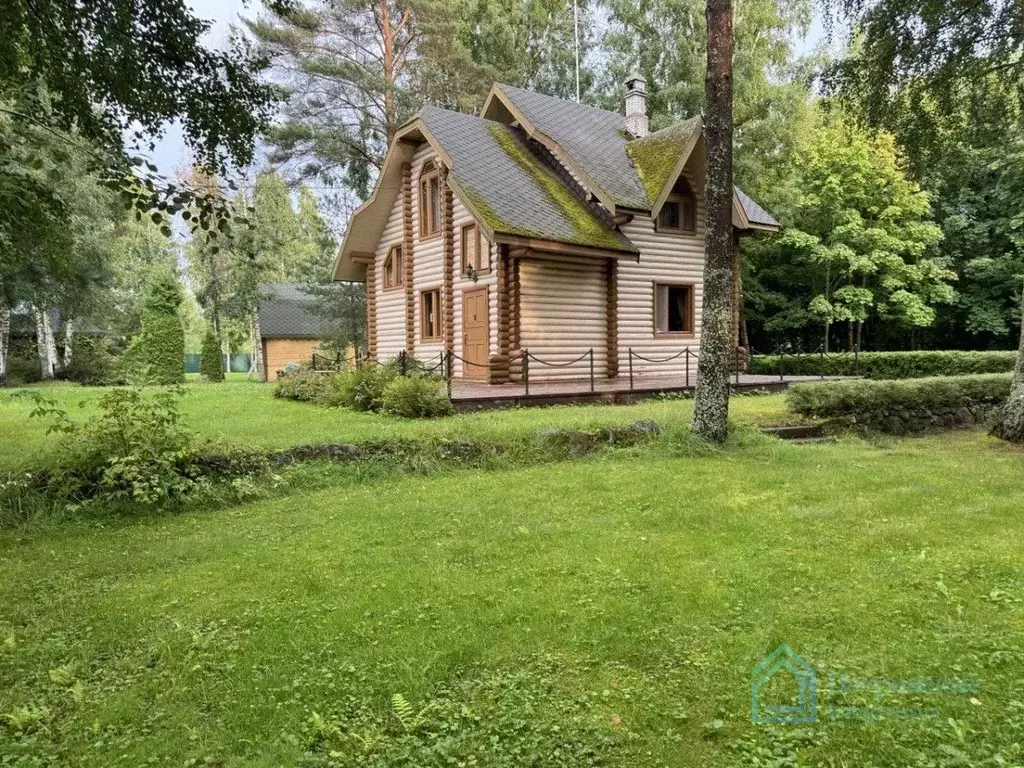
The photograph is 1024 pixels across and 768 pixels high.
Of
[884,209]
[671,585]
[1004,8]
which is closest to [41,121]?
[671,585]

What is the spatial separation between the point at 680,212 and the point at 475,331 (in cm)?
725

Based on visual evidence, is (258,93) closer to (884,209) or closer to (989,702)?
(989,702)

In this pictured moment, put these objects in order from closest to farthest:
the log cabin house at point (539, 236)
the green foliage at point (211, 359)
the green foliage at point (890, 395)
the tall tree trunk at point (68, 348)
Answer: the green foliage at point (890, 395)
the log cabin house at point (539, 236)
the tall tree trunk at point (68, 348)
the green foliage at point (211, 359)

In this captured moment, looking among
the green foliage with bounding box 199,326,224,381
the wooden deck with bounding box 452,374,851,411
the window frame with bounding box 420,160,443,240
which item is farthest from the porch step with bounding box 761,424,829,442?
the green foliage with bounding box 199,326,224,381

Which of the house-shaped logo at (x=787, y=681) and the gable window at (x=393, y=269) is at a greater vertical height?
the gable window at (x=393, y=269)

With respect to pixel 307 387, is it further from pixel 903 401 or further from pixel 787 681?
pixel 787 681

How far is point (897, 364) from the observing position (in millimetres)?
22484

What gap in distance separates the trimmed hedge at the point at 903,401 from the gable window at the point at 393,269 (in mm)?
12979

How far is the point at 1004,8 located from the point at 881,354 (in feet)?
48.6

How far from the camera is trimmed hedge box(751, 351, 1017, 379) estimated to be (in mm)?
20203

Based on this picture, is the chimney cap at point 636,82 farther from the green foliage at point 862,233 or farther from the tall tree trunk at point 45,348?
the tall tree trunk at point 45,348

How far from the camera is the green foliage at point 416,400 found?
11875 mm

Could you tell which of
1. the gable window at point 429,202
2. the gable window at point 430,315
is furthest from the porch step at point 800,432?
the gable window at point 429,202

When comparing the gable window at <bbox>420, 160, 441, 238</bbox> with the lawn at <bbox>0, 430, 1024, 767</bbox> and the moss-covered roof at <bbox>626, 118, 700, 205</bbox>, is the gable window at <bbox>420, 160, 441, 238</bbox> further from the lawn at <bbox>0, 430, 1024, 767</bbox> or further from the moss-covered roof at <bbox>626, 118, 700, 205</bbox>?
the lawn at <bbox>0, 430, 1024, 767</bbox>
